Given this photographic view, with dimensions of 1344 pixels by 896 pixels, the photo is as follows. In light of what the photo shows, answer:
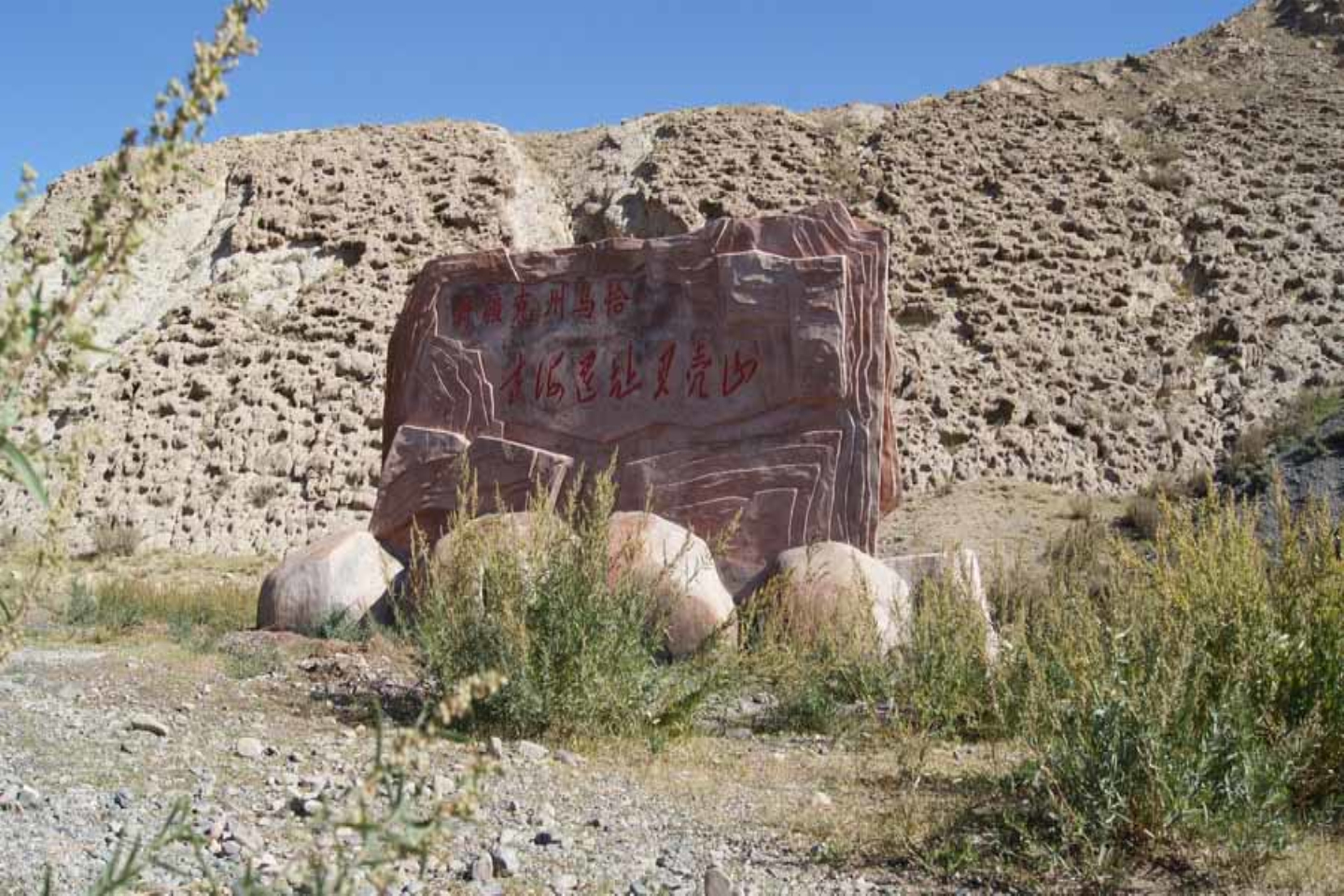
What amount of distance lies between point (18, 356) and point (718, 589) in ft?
24.4

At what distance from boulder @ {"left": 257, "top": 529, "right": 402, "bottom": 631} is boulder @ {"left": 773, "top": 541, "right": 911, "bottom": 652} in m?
3.10

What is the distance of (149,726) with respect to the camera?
536 centimetres

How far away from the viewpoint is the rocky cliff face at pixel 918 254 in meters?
18.9

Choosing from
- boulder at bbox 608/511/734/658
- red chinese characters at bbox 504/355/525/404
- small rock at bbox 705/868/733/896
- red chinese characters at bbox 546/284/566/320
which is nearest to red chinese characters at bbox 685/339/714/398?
boulder at bbox 608/511/734/658

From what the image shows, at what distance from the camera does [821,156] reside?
2358 cm

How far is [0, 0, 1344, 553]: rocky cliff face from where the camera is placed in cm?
1888

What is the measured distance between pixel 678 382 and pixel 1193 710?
6685 mm

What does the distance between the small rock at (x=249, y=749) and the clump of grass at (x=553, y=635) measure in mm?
1006

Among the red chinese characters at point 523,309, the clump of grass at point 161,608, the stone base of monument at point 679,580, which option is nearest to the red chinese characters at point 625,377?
the red chinese characters at point 523,309

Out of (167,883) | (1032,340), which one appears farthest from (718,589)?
(1032,340)

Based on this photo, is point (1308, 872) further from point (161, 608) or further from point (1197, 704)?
point (161, 608)

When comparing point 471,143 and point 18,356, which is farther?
point 471,143

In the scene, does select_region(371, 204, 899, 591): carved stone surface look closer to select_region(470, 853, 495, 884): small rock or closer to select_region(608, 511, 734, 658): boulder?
select_region(608, 511, 734, 658): boulder

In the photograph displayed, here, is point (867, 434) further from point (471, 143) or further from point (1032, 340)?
point (471, 143)
